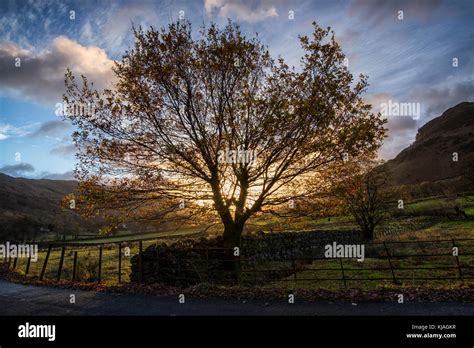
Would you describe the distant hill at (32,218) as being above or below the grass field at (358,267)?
above

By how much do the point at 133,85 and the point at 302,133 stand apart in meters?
7.58

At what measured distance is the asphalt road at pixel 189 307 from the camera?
10125 mm

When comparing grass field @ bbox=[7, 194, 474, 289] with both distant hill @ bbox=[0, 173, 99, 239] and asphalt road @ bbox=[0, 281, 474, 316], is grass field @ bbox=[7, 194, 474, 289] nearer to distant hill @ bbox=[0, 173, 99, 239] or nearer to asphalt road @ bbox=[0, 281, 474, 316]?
asphalt road @ bbox=[0, 281, 474, 316]

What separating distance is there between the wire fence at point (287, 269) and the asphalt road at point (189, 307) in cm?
202

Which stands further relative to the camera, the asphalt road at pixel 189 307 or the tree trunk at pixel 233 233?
the tree trunk at pixel 233 233

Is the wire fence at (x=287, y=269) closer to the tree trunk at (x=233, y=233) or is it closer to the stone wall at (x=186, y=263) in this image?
the stone wall at (x=186, y=263)

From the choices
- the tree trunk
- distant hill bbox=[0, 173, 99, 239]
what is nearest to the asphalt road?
the tree trunk

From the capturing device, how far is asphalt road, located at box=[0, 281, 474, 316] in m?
10.1

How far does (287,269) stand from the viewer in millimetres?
20672

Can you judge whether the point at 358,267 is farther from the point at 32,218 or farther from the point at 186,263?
the point at 32,218

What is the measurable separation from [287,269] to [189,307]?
10.3 metres

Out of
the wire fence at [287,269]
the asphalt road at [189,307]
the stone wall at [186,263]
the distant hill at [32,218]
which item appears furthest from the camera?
the distant hill at [32,218]

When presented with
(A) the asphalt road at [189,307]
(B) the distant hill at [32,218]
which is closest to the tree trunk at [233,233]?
(A) the asphalt road at [189,307]
